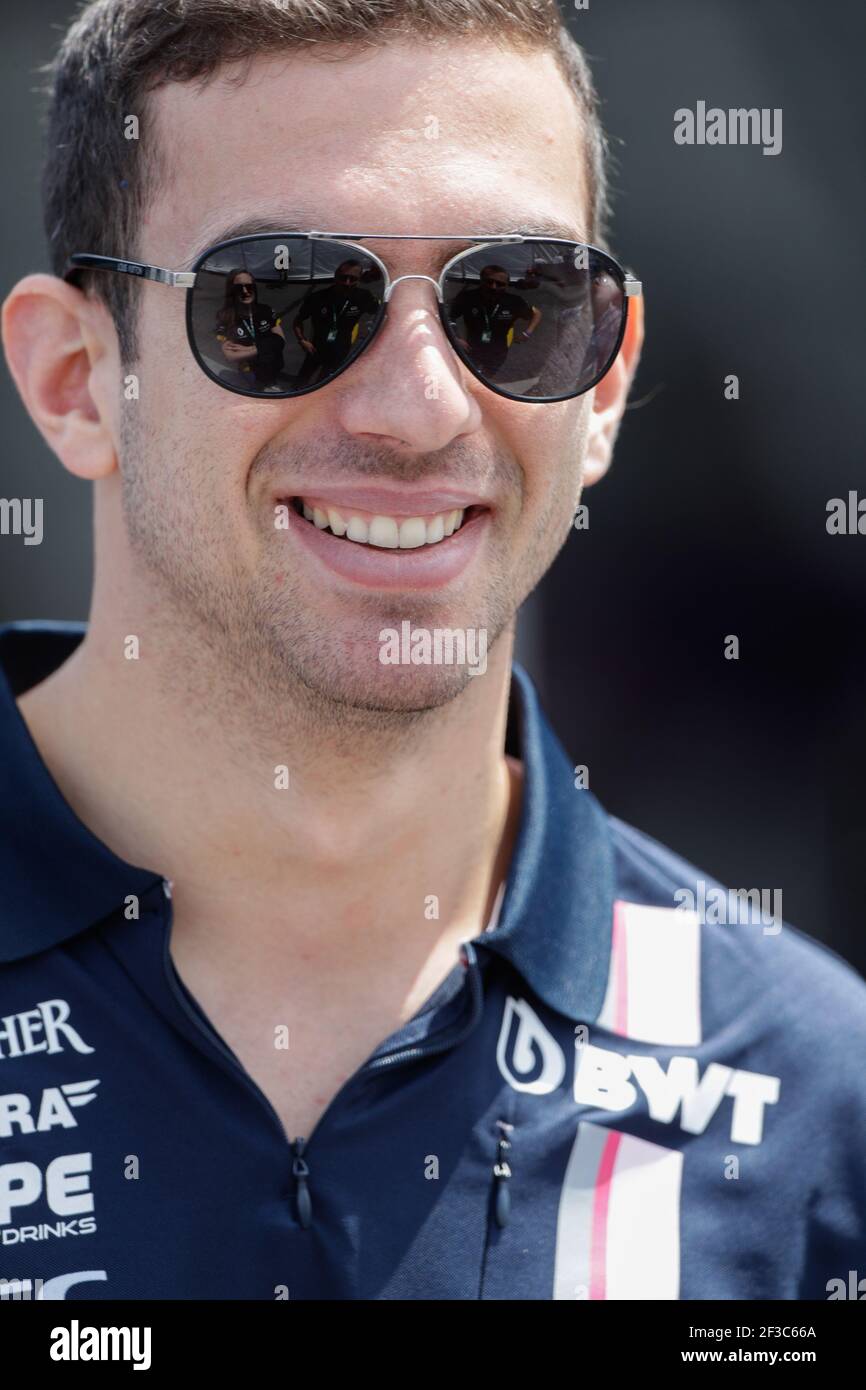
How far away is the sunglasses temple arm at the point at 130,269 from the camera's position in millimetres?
2217

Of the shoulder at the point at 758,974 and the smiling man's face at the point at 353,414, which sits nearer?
the smiling man's face at the point at 353,414

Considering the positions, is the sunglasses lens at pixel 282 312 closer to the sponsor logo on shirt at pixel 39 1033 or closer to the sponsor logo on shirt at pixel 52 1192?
the sponsor logo on shirt at pixel 39 1033

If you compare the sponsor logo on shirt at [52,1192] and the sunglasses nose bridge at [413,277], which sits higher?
the sunglasses nose bridge at [413,277]

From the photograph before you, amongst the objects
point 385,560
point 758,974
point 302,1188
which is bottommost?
point 302,1188

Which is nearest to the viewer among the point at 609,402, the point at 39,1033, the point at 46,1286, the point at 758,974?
the point at 46,1286

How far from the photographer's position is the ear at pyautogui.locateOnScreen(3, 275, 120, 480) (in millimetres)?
2457

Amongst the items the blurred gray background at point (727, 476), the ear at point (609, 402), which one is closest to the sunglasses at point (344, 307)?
the ear at point (609, 402)

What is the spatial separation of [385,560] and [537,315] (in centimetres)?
42

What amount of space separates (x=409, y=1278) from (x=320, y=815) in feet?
2.25

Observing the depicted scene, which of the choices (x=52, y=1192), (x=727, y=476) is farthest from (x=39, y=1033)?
(x=727, y=476)

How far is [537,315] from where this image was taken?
2.29 m

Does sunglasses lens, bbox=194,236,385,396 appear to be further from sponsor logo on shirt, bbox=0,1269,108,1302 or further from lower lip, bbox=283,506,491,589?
sponsor logo on shirt, bbox=0,1269,108,1302

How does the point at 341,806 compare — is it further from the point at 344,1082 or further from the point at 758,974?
the point at 758,974

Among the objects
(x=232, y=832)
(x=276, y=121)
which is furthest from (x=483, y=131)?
(x=232, y=832)
